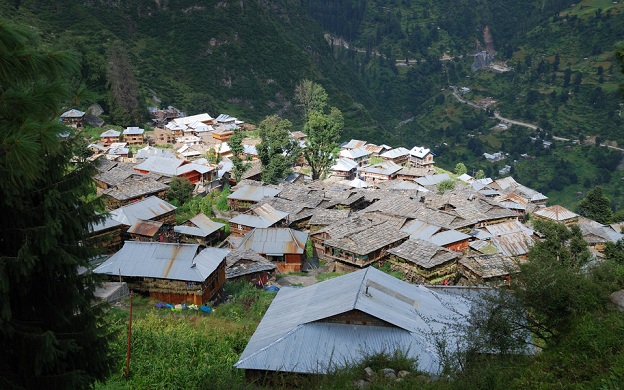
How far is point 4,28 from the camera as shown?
6.48 meters

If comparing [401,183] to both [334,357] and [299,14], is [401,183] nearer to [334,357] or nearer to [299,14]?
[334,357]

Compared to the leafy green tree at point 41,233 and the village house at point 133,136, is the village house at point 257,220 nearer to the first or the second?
the leafy green tree at point 41,233

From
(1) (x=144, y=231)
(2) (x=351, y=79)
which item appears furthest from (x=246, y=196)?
(2) (x=351, y=79)

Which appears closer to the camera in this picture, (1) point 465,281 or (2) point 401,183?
(1) point 465,281

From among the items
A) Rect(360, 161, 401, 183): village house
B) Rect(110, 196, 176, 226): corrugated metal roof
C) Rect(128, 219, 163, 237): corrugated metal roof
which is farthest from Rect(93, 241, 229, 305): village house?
Rect(360, 161, 401, 183): village house

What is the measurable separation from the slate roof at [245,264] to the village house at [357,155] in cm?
3999

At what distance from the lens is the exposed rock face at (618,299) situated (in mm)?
10031

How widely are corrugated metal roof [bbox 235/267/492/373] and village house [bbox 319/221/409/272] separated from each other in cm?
1245

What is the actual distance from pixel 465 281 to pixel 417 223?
816cm

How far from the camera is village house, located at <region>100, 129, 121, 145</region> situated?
5791 centimetres

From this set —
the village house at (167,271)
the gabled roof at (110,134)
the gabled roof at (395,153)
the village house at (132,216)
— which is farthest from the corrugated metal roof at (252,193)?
the gabled roof at (395,153)

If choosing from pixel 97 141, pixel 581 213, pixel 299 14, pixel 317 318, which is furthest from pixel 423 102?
pixel 317 318

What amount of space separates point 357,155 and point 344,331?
184 feet

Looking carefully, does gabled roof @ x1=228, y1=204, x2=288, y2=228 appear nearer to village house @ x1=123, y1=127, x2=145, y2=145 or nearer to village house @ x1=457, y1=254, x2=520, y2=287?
village house @ x1=457, y1=254, x2=520, y2=287
